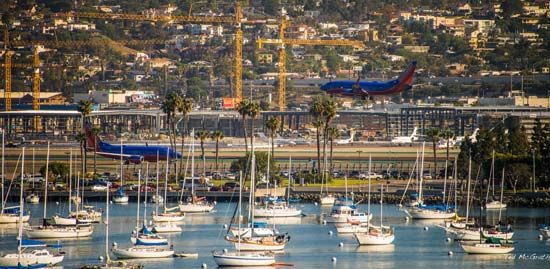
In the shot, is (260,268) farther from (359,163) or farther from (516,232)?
(359,163)

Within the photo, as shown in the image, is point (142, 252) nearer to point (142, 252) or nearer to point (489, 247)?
point (142, 252)

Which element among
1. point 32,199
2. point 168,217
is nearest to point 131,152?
A: point 32,199

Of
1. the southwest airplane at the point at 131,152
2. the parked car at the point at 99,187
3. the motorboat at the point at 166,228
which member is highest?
the southwest airplane at the point at 131,152

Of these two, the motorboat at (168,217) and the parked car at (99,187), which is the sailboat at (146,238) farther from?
the parked car at (99,187)

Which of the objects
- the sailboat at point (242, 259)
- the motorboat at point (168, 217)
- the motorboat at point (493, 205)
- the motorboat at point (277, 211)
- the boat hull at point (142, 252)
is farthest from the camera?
the motorboat at point (493, 205)

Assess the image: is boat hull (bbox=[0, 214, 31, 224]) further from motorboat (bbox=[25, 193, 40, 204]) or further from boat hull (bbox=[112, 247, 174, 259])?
motorboat (bbox=[25, 193, 40, 204])

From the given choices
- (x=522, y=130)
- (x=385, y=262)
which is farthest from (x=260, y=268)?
(x=522, y=130)

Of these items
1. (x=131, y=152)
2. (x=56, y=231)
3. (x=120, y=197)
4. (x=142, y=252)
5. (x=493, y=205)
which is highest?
(x=131, y=152)

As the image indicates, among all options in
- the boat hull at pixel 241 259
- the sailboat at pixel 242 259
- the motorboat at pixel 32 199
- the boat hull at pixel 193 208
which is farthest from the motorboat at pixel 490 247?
the motorboat at pixel 32 199
